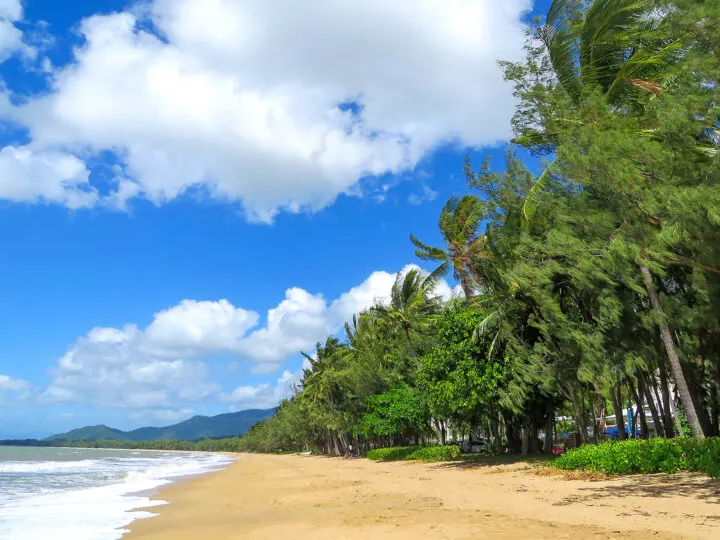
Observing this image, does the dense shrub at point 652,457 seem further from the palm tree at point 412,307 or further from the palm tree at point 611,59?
the palm tree at point 412,307

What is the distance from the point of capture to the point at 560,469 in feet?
54.8

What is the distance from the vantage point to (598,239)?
11867 millimetres

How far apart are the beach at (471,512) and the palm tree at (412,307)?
19.1 m

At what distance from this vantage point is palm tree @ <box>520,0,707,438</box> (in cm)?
1311

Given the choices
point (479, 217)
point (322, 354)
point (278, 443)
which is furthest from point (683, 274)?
point (278, 443)

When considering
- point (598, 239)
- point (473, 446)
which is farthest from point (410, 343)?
point (598, 239)

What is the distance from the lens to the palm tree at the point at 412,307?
35.8 metres

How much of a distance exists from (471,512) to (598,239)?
6.60 metres

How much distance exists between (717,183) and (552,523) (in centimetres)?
612

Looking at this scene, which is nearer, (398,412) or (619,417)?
(619,417)

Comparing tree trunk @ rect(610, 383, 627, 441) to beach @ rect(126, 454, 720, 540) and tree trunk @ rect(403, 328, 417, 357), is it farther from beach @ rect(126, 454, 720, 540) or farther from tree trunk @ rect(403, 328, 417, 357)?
tree trunk @ rect(403, 328, 417, 357)

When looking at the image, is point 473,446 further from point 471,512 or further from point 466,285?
point 471,512

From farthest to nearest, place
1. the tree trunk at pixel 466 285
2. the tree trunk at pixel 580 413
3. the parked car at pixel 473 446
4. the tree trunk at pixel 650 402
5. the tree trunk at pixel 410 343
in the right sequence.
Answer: the parked car at pixel 473 446
the tree trunk at pixel 410 343
the tree trunk at pixel 466 285
the tree trunk at pixel 580 413
the tree trunk at pixel 650 402

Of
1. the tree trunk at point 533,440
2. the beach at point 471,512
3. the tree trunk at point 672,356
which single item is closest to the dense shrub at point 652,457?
the beach at point 471,512
